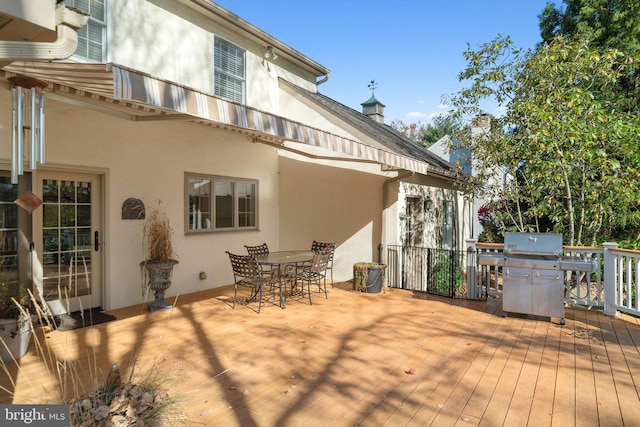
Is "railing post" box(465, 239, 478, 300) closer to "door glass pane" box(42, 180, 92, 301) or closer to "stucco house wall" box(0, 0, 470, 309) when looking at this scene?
"stucco house wall" box(0, 0, 470, 309)

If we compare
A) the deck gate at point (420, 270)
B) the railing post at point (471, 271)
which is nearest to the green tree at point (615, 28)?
the railing post at point (471, 271)

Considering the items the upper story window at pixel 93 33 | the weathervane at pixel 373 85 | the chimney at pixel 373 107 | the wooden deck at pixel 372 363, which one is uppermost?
the weathervane at pixel 373 85

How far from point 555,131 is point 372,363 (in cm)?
548

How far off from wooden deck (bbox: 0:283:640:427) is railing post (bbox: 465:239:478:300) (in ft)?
2.01

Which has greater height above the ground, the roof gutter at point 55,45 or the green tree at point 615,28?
the green tree at point 615,28

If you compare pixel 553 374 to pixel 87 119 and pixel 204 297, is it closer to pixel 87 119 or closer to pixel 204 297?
pixel 204 297

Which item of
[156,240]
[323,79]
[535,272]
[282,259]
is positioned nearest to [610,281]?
[535,272]

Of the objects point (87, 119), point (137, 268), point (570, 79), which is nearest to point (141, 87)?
point (87, 119)

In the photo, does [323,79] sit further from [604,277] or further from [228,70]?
[604,277]

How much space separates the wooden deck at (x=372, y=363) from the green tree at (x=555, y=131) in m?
2.35

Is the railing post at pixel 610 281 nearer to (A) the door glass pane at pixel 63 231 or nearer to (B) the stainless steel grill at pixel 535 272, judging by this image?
(B) the stainless steel grill at pixel 535 272

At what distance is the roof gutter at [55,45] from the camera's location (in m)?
1.98

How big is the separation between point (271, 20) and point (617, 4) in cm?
1067

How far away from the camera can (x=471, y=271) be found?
762 centimetres
